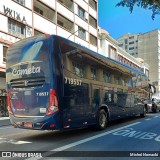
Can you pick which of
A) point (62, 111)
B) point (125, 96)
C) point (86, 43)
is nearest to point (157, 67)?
point (86, 43)

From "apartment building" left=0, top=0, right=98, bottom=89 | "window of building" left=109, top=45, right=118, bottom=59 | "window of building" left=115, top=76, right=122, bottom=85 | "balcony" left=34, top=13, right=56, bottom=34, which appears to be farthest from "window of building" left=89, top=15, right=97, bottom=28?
"window of building" left=115, top=76, right=122, bottom=85

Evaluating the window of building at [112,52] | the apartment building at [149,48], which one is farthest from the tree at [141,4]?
the apartment building at [149,48]

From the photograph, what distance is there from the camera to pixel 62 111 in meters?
8.88

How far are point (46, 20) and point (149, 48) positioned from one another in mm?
85156

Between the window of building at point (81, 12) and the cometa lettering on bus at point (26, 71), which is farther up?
the window of building at point (81, 12)

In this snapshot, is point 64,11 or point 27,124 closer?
point 27,124

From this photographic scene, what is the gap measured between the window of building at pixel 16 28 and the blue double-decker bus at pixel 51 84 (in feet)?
56.1

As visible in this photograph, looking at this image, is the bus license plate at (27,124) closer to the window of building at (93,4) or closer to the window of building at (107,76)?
the window of building at (107,76)

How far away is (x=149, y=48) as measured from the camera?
11044 centimetres

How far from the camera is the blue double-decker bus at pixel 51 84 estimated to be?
8781mm

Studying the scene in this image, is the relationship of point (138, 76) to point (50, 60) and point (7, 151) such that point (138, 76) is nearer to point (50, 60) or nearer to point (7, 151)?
point (50, 60)

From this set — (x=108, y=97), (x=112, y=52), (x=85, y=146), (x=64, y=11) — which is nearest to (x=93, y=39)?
(x=112, y=52)

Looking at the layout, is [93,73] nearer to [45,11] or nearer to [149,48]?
[45,11]

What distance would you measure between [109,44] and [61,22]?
16.4m
